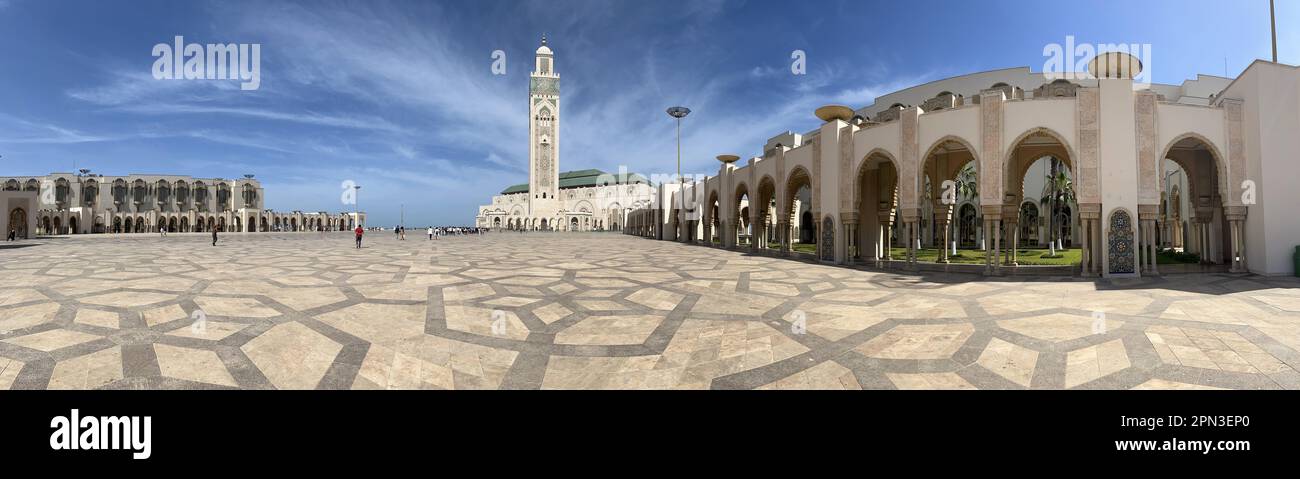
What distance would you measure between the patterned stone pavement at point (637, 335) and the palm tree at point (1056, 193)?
65.4 feet

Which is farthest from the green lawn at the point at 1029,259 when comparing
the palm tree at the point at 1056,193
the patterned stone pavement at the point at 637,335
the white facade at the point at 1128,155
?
the patterned stone pavement at the point at 637,335

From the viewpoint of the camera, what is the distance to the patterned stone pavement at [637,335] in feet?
13.8

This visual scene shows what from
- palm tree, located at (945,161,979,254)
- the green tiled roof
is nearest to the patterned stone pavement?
palm tree, located at (945,161,979,254)

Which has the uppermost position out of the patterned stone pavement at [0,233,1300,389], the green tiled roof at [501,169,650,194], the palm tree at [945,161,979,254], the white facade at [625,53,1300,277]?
the green tiled roof at [501,169,650,194]

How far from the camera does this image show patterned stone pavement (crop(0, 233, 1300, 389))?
4203 mm

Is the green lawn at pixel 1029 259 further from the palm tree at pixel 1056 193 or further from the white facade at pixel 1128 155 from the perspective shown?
the palm tree at pixel 1056 193

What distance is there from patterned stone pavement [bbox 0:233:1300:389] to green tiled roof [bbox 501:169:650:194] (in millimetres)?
116784

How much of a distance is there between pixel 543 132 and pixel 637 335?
320 feet

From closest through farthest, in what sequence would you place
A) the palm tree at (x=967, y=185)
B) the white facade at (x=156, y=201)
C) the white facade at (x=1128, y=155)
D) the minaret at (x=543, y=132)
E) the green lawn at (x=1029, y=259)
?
the white facade at (x=1128, y=155), the green lawn at (x=1029, y=259), the palm tree at (x=967, y=185), the white facade at (x=156, y=201), the minaret at (x=543, y=132)

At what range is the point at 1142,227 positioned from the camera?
12477 millimetres

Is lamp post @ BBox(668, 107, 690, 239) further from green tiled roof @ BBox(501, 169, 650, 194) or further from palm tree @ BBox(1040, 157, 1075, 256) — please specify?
green tiled roof @ BBox(501, 169, 650, 194)

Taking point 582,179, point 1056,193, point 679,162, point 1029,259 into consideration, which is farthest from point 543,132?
point 1029,259

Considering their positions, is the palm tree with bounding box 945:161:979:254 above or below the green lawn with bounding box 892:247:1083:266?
above
